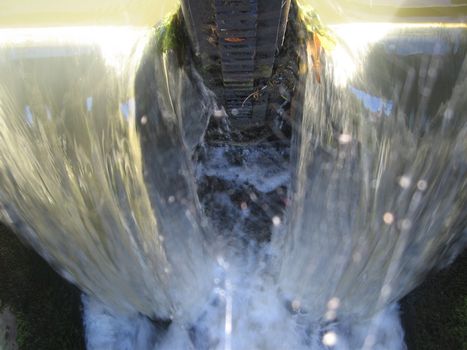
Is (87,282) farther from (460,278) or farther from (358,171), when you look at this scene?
(460,278)

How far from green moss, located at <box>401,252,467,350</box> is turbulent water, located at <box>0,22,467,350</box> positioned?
0.27 metres

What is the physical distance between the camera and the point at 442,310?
14.9ft

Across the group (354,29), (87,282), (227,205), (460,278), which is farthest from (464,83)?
(87,282)

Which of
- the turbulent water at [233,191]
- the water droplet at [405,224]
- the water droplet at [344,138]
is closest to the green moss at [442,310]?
the turbulent water at [233,191]

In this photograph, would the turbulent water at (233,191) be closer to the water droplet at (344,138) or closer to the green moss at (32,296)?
the water droplet at (344,138)

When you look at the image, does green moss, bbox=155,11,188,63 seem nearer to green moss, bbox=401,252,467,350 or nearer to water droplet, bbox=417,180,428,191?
water droplet, bbox=417,180,428,191

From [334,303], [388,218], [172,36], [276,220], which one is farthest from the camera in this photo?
[276,220]

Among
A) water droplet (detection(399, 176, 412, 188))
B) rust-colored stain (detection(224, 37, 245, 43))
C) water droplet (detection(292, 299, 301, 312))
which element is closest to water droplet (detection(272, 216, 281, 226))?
water droplet (detection(292, 299, 301, 312))

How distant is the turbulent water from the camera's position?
132 inches

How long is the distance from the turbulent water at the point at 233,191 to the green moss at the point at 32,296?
26 centimetres

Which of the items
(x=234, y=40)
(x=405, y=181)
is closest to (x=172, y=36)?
(x=234, y=40)

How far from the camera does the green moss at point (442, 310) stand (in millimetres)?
4480

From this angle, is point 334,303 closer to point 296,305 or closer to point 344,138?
point 296,305

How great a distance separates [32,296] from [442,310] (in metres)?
4.23
